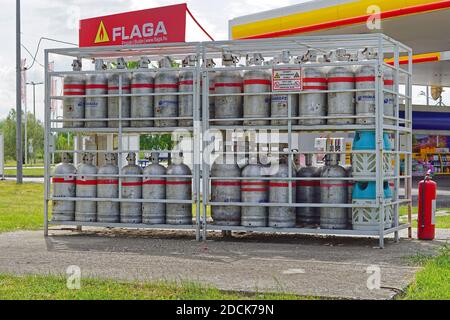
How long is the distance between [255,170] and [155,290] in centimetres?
423

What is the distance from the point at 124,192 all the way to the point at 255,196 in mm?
2153

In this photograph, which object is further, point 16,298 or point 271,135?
point 271,135

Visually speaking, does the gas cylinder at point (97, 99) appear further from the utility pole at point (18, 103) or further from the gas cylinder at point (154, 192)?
the utility pole at point (18, 103)

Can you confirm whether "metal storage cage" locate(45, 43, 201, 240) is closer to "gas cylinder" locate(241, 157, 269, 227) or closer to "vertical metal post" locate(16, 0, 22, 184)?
"gas cylinder" locate(241, 157, 269, 227)

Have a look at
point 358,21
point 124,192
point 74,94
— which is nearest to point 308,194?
point 124,192

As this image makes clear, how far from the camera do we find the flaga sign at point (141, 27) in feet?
45.3

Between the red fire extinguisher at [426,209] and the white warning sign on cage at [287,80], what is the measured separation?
2.51 m

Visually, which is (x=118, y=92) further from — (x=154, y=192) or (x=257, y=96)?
(x=257, y=96)

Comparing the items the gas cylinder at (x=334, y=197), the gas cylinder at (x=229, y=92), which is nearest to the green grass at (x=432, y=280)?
the gas cylinder at (x=334, y=197)

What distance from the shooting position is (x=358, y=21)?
2398 centimetres

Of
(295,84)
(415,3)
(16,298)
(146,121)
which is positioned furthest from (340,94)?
(415,3)

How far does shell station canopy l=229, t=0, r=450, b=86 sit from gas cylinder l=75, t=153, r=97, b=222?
13756mm

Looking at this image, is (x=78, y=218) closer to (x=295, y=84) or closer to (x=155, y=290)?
(x=295, y=84)

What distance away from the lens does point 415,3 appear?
870 inches
